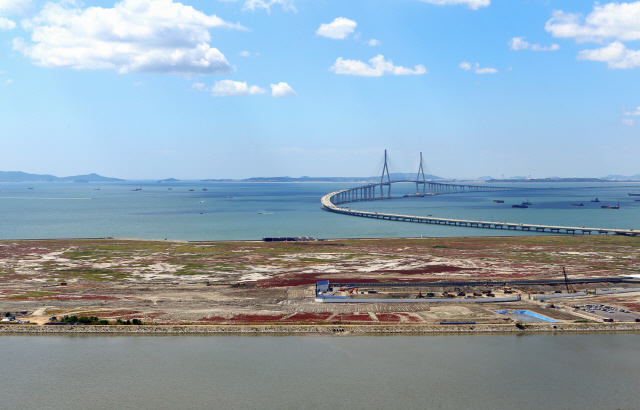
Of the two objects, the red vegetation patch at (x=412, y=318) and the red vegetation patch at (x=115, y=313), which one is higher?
the red vegetation patch at (x=115, y=313)

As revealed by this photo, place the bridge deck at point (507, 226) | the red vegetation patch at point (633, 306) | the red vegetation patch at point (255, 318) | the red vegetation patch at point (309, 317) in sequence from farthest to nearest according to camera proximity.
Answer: the bridge deck at point (507, 226)
the red vegetation patch at point (633, 306)
the red vegetation patch at point (309, 317)
the red vegetation patch at point (255, 318)

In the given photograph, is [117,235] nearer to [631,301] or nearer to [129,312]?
[129,312]

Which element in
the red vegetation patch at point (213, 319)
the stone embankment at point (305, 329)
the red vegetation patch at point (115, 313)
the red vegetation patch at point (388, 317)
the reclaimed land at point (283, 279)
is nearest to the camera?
the stone embankment at point (305, 329)

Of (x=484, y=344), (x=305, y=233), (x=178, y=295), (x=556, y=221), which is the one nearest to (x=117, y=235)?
(x=305, y=233)

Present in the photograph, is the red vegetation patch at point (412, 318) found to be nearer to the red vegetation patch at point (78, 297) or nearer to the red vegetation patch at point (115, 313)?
the red vegetation patch at point (115, 313)

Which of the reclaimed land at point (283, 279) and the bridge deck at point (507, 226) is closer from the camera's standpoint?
the reclaimed land at point (283, 279)

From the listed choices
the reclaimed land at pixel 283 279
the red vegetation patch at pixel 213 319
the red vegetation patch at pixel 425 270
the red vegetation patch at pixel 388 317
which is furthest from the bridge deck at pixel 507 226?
the red vegetation patch at pixel 213 319
